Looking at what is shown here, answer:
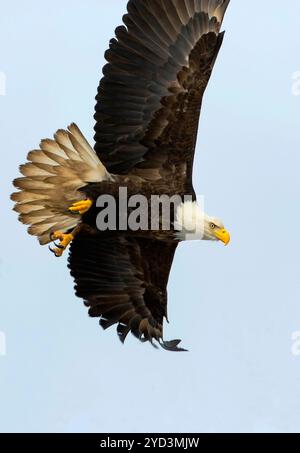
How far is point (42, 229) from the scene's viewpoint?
1304 cm

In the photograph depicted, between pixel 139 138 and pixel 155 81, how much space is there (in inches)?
21.7

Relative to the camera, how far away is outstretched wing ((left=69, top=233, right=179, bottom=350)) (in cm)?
1341

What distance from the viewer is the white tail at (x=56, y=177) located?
1273cm

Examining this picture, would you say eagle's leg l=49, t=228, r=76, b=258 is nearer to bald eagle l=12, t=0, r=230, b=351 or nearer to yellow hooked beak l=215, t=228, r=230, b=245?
bald eagle l=12, t=0, r=230, b=351

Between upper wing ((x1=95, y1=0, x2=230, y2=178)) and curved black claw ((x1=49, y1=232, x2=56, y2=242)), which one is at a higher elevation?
upper wing ((x1=95, y1=0, x2=230, y2=178))

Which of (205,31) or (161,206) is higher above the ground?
(205,31)

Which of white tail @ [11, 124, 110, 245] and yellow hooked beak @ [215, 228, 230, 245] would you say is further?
yellow hooked beak @ [215, 228, 230, 245]

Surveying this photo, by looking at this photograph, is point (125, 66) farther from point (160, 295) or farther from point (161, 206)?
point (160, 295)

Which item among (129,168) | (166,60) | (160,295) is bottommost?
(160,295)

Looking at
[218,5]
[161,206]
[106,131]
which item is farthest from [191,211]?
[218,5]

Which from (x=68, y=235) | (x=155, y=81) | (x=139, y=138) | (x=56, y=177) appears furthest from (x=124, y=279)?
(x=155, y=81)

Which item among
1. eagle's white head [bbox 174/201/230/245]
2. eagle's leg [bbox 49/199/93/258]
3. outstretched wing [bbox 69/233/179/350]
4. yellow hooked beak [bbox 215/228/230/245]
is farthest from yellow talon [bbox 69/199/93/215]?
yellow hooked beak [bbox 215/228/230/245]

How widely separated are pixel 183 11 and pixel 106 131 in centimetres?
132

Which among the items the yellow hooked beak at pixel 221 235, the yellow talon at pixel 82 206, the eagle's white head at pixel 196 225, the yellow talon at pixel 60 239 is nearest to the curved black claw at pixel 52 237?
the yellow talon at pixel 60 239
